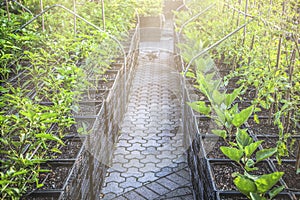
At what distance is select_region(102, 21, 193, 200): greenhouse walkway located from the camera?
3629 millimetres

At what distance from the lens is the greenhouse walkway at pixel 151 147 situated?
3.63 m

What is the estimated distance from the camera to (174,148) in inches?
174

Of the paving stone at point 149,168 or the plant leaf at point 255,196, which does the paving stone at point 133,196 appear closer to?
the paving stone at point 149,168

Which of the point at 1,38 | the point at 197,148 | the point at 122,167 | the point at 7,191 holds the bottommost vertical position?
the point at 122,167

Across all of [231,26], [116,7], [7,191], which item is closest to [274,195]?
[7,191]

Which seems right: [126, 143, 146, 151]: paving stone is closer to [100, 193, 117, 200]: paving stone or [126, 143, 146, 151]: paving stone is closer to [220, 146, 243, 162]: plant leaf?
[100, 193, 117, 200]: paving stone

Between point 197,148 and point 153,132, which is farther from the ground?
point 197,148

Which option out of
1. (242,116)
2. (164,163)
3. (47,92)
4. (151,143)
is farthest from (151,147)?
(242,116)

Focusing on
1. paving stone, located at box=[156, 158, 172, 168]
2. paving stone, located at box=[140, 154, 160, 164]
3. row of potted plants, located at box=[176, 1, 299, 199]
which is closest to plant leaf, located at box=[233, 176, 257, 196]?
row of potted plants, located at box=[176, 1, 299, 199]

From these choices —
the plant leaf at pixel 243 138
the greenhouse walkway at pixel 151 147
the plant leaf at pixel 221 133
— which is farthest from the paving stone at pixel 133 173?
the plant leaf at pixel 243 138

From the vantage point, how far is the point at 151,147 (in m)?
4.43

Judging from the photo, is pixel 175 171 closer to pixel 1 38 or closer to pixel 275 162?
pixel 275 162

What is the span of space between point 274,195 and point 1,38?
3.14m

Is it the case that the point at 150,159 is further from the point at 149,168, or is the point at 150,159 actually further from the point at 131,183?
the point at 131,183
